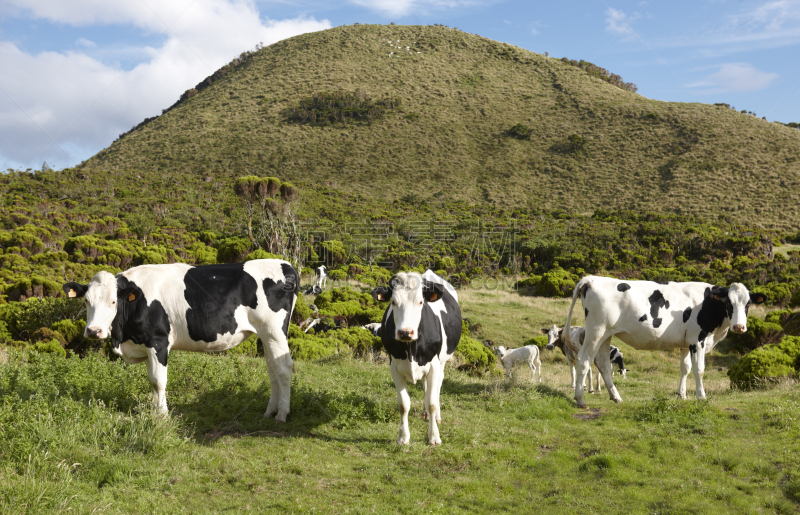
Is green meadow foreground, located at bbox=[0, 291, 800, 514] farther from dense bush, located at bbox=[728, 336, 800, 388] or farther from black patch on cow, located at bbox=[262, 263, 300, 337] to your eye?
black patch on cow, located at bbox=[262, 263, 300, 337]

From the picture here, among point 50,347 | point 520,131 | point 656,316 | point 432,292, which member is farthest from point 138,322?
point 520,131

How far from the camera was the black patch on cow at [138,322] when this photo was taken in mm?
7395

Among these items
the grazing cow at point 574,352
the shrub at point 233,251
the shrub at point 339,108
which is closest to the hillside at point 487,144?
the shrub at point 339,108

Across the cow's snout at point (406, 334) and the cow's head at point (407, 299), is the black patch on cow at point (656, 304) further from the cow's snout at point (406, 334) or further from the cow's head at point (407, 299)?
the cow's snout at point (406, 334)

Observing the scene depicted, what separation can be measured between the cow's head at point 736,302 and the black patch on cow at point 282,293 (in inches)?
318

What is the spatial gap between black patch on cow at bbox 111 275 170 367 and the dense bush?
1197 cm

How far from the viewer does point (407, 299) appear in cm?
671

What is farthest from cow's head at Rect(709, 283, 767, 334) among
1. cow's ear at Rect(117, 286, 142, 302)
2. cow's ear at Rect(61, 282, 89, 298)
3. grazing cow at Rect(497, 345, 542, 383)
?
cow's ear at Rect(61, 282, 89, 298)

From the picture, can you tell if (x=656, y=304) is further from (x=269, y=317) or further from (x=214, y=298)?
(x=214, y=298)

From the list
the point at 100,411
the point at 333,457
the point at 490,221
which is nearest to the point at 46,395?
the point at 100,411

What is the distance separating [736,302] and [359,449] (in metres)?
7.68

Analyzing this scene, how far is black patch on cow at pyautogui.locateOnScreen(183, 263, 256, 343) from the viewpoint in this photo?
7.68 meters

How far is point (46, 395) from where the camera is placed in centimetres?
735

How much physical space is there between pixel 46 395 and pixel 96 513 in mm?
3498
